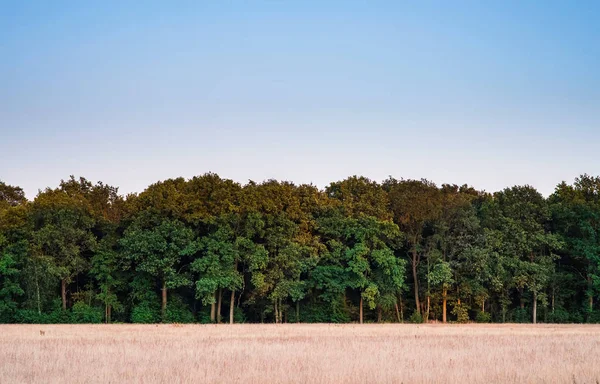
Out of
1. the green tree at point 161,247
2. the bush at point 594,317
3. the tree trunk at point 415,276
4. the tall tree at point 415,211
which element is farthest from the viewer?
the tall tree at point 415,211

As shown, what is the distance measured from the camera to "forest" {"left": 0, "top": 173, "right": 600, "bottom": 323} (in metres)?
59.3

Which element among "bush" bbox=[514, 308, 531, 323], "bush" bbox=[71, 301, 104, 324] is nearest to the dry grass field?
"bush" bbox=[71, 301, 104, 324]

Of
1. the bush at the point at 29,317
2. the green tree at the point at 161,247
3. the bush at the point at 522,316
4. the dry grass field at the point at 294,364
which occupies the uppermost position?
the green tree at the point at 161,247

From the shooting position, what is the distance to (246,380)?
640 inches

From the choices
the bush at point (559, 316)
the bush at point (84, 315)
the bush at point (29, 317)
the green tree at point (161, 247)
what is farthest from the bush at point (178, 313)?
the bush at point (559, 316)

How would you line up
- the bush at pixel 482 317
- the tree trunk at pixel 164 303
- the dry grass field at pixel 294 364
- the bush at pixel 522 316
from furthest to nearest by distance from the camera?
1. the bush at pixel 522 316
2. the bush at pixel 482 317
3. the tree trunk at pixel 164 303
4. the dry grass field at pixel 294 364

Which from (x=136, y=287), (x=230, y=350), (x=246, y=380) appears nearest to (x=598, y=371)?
(x=246, y=380)

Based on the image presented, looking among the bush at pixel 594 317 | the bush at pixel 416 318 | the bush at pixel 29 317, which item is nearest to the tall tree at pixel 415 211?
the bush at pixel 416 318

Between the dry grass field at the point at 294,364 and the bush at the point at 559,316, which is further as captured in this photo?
A: the bush at the point at 559,316

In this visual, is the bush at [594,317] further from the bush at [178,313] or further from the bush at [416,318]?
the bush at [178,313]

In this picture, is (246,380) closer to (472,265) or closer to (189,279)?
(189,279)

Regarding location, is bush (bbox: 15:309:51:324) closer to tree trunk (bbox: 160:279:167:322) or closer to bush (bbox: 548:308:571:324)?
tree trunk (bbox: 160:279:167:322)

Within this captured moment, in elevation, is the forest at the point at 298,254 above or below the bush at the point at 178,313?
above

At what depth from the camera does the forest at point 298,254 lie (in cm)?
5928
